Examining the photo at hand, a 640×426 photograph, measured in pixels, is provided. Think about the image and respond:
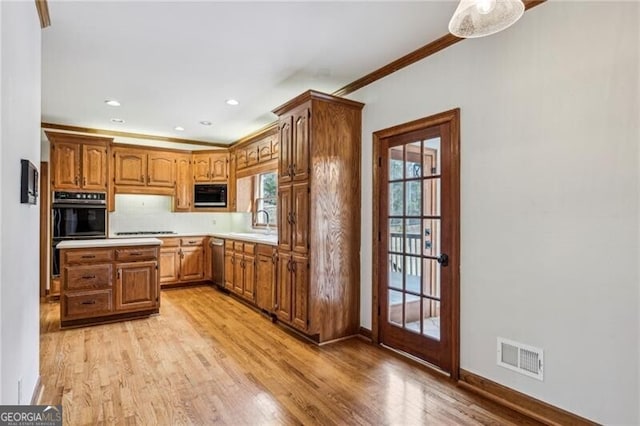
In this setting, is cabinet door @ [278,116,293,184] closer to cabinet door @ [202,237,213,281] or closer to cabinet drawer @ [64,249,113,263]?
cabinet drawer @ [64,249,113,263]

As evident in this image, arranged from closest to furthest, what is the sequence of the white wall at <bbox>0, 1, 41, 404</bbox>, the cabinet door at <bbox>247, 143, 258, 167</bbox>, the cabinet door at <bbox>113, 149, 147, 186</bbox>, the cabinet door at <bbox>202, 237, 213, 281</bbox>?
the white wall at <bbox>0, 1, 41, 404</bbox> → the cabinet door at <bbox>247, 143, 258, 167</bbox> → the cabinet door at <bbox>113, 149, 147, 186</bbox> → the cabinet door at <bbox>202, 237, 213, 281</bbox>

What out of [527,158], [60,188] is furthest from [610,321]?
[60,188]

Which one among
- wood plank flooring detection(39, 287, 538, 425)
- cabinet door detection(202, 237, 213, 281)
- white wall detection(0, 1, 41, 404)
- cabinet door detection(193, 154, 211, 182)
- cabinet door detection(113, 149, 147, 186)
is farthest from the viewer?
cabinet door detection(193, 154, 211, 182)

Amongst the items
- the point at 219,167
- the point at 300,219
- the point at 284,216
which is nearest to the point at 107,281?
the point at 284,216

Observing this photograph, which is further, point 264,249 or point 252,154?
point 252,154

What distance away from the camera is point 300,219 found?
356cm

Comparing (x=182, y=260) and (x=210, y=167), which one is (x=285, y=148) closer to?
(x=210, y=167)

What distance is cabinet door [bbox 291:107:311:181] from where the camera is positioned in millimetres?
3469

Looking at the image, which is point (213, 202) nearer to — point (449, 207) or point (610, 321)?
point (449, 207)

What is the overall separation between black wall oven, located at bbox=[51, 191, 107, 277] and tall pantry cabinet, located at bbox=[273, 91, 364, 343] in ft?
10.9

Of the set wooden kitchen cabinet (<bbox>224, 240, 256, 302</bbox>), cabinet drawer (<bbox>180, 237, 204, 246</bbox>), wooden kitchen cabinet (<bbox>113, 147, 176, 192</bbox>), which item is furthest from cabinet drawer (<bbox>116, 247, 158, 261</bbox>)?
wooden kitchen cabinet (<bbox>113, 147, 176, 192</bbox>)

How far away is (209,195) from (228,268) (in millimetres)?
1677

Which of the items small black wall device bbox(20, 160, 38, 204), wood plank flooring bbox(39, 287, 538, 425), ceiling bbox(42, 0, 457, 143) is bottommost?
wood plank flooring bbox(39, 287, 538, 425)

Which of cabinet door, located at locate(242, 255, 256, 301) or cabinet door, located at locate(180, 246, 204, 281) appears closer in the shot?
cabinet door, located at locate(242, 255, 256, 301)
